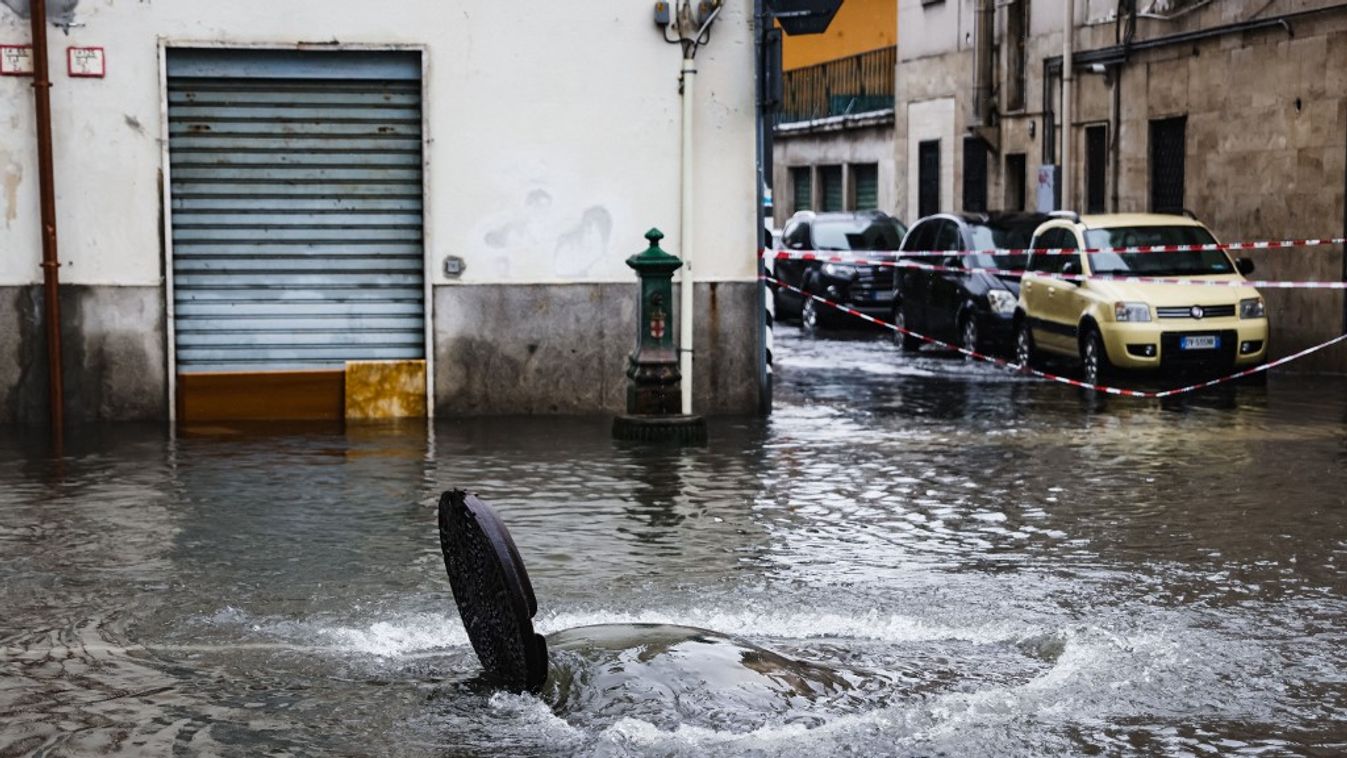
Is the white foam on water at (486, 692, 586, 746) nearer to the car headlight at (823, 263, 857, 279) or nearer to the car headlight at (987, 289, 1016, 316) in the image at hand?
the car headlight at (987, 289, 1016, 316)

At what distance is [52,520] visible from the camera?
10.2 metres

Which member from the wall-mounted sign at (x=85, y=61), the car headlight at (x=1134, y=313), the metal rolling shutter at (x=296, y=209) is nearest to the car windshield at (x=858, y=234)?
the car headlight at (x=1134, y=313)

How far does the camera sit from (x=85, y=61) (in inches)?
564

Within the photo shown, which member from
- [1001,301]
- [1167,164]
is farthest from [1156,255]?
[1167,164]

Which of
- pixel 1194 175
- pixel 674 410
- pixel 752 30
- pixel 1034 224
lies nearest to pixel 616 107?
pixel 752 30

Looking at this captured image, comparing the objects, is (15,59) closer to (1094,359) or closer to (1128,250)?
(1094,359)

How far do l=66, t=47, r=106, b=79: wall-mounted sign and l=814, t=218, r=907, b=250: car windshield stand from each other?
49.8 feet

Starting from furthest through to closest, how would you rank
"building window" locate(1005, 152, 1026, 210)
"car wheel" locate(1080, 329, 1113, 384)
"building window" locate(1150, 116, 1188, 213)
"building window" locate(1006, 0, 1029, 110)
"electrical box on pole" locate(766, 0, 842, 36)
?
"building window" locate(1005, 152, 1026, 210)
"building window" locate(1006, 0, 1029, 110)
"building window" locate(1150, 116, 1188, 213)
"car wheel" locate(1080, 329, 1113, 384)
"electrical box on pole" locate(766, 0, 842, 36)

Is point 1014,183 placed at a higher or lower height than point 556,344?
higher

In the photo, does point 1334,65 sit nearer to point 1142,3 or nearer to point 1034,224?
point 1034,224

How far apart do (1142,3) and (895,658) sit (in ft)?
67.2

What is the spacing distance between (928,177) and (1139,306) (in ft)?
59.1

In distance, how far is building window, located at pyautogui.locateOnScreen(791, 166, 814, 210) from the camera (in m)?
45.5

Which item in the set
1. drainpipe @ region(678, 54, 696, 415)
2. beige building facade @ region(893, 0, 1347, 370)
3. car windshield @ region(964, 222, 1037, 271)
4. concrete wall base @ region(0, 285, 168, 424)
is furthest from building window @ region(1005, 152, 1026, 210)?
concrete wall base @ region(0, 285, 168, 424)
